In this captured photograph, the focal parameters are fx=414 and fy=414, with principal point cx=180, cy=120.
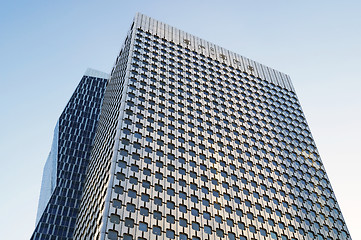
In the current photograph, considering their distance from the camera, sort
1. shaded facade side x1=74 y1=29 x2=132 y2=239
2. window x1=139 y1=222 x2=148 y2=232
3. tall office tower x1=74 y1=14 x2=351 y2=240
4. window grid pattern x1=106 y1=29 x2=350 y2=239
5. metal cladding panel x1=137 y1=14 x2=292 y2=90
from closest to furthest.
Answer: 1. window x1=139 y1=222 x2=148 y2=232
2. shaded facade side x1=74 y1=29 x2=132 y2=239
3. tall office tower x1=74 y1=14 x2=351 y2=240
4. window grid pattern x1=106 y1=29 x2=350 y2=239
5. metal cladding panel x1=137 y1=14 x2=292 y2=90

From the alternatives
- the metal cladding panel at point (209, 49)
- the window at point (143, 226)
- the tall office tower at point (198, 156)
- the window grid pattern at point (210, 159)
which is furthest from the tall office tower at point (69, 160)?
the window at point (143, 226)

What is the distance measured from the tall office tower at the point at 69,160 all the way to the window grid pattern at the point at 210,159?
41815 mm

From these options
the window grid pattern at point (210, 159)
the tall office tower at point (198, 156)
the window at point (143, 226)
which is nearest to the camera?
the window at point (143, 226)

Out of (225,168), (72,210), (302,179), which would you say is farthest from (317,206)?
(72,210)

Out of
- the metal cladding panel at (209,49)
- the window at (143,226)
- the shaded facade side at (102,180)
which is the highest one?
the metal cladding panel at (209,49)

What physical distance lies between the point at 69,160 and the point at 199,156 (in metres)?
55.0

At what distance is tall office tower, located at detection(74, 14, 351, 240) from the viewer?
62.1 m

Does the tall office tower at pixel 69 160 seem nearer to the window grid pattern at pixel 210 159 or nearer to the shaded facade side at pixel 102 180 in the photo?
the shaded facade side at pixel 102 180

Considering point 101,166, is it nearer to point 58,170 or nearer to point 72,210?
point 72,210

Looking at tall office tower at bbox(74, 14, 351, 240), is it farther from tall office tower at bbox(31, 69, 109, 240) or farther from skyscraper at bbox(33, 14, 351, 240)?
tall office tower at bbox(31, 69, 109, 240)

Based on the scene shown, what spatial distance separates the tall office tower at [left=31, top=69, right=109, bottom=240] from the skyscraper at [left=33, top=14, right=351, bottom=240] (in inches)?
769

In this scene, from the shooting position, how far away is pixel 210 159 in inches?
2992

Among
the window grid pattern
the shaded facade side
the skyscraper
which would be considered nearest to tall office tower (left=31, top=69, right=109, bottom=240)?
the skyscraper

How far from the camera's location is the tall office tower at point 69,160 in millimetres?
102688
